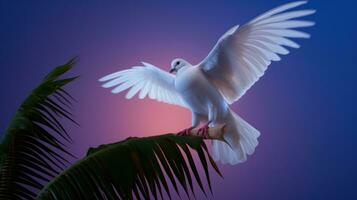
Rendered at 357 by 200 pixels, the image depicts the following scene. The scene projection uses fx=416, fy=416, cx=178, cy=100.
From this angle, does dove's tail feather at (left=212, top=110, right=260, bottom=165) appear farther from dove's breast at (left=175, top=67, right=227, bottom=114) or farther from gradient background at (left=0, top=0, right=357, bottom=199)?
gradient background at (left=0, top=0, right=357, bottom=199)

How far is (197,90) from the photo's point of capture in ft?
3.92

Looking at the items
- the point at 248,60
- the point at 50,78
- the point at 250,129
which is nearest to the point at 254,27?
the point at 248,60

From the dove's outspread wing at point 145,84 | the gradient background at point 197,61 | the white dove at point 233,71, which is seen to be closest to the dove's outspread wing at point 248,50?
the white dove at point 233,71

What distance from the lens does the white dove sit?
116 cm

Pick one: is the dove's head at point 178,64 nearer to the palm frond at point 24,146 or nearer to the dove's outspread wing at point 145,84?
the dove's outspread wing at point 145,84

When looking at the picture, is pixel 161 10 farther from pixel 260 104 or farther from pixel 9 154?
pixel 9 154

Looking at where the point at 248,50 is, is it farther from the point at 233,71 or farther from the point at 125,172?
the point at 125,172

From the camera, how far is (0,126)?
1.71 metres

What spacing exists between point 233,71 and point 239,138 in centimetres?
22

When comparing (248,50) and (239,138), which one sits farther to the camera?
(239,138)

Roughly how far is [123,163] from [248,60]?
62cm

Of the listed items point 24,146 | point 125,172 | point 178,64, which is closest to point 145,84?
point 178,64

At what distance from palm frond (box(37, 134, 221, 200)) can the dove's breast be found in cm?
43

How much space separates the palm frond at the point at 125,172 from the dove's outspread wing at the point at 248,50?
0.50 metres
